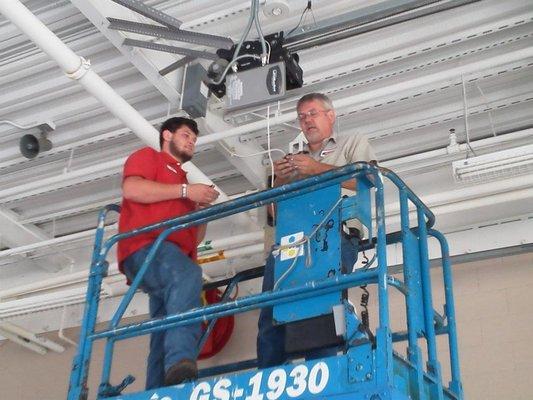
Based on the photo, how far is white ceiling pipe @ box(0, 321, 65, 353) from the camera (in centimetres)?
704

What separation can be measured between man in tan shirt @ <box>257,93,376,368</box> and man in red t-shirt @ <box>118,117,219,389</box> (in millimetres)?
368

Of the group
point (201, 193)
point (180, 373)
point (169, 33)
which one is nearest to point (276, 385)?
point (180, 373)

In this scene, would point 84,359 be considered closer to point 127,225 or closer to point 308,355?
point 127,225

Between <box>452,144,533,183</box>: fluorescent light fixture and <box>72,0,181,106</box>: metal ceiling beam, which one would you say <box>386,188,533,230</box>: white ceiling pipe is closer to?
<box>452,144,533,183</box>: fluorescent light fixture

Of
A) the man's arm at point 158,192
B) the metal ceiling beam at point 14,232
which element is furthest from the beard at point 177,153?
the metal ceiling beam at point 14,232

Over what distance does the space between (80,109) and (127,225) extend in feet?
7.07

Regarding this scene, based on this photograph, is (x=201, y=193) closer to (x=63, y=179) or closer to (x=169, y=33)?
(x=169, y=33)

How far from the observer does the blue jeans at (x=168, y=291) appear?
11.4ft

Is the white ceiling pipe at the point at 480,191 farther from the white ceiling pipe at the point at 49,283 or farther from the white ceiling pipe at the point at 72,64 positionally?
the white ceiling pipe at the point at 49,283

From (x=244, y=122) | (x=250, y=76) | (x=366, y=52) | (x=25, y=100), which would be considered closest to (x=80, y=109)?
(x=25, y=100)

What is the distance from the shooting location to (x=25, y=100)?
578cm

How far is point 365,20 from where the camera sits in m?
4.59

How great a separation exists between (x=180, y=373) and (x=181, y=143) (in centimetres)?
173

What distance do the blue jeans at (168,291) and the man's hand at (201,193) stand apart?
1.00ft
